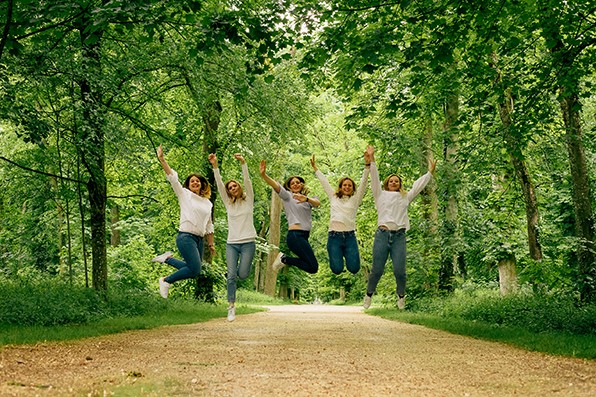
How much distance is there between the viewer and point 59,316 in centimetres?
1105

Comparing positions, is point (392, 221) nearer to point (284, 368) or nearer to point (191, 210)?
point (191, 210)

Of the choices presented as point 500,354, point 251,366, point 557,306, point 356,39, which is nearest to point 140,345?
point 251,366

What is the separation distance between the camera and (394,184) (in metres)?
10.2

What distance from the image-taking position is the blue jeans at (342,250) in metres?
10.1

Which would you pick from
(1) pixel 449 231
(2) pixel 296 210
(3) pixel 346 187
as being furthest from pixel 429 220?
(2) pixel 296 210

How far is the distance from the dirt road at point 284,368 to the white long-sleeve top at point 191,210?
1.74 metres

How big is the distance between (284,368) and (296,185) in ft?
14.0

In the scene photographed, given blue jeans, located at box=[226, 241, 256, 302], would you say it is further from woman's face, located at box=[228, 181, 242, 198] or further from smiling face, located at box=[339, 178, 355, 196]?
smiling face, located at box=[339, 178, 355, 196]

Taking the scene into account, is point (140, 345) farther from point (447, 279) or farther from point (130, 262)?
point (130, 262)

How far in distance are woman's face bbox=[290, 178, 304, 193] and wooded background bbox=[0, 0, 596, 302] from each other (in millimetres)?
1680

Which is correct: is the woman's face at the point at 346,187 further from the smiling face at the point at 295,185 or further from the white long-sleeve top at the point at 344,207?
the smiling face at the point at 295,185

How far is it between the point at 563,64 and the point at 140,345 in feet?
27.4

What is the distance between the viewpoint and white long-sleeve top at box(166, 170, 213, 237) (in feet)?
33.5

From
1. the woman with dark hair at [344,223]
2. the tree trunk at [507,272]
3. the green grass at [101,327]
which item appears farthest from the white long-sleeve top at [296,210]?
the tree trunk at [507,272]
